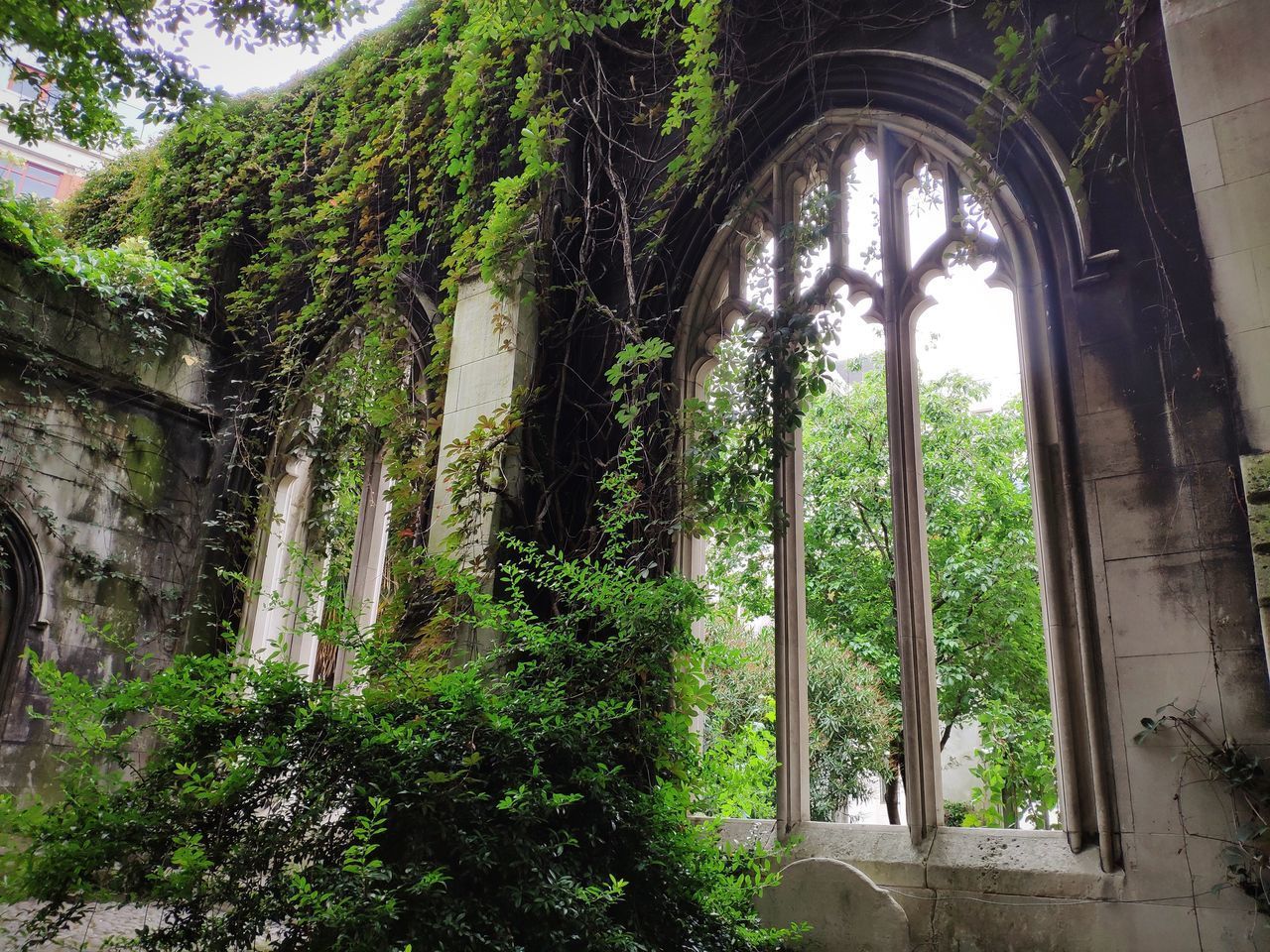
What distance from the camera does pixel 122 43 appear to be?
4.99m

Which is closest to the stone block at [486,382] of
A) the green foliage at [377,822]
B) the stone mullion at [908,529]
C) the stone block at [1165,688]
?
the green foliage at [377,822]

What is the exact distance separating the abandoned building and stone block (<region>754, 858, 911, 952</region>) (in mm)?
10

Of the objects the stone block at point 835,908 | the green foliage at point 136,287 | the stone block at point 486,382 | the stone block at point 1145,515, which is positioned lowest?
the stone block at point 835,908

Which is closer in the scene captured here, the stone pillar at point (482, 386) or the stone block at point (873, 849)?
the stone block at point (873, 849)

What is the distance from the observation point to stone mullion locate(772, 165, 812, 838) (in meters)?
3.67

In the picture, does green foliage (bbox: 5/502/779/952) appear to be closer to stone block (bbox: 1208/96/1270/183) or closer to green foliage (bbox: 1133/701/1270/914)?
green foliage (bbox: 1133/701/1270/914)

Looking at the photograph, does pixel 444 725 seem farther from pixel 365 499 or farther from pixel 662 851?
pixel 365 499

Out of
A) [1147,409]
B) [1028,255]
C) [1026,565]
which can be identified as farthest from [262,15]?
[1026,565]

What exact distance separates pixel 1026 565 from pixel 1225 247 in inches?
357

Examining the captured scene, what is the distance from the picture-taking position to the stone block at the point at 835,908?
10.00ft

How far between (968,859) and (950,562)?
787 centimetres

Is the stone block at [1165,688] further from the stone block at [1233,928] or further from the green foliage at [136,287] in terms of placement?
the green foliage at [136,287]

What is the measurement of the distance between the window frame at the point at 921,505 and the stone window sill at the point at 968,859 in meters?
0.07

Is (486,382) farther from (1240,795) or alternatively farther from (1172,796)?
(1240,795)
